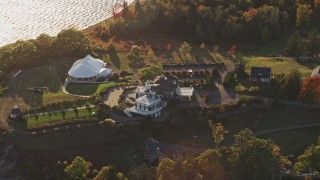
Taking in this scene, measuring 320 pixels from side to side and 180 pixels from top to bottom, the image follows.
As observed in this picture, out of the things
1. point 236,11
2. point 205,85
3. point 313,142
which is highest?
point 236,11

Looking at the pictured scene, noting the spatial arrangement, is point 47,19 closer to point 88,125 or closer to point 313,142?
point 88,125

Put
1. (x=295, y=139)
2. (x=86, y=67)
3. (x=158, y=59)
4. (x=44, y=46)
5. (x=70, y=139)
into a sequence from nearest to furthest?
(x=295, y=139), (x=70, y=139), (x=86, y=67), (x=44, y=46), (x=158, y=59)

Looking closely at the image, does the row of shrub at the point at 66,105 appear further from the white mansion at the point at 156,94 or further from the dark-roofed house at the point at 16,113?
the white mansion at the point at 156,94

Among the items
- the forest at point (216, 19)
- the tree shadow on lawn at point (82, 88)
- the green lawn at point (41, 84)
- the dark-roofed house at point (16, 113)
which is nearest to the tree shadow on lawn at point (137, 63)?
the tree shadow on lawn at point (82, 88)

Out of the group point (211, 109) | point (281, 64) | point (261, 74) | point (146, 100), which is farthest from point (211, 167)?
point (281, 64)

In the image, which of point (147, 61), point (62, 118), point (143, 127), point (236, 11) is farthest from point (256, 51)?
point (62, 118)

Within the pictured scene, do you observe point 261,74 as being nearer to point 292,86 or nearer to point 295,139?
point 292,86

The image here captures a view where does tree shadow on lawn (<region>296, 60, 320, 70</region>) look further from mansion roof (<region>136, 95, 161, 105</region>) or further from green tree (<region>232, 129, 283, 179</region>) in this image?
green tree (<region>232, 129, 283, 179</region>)
